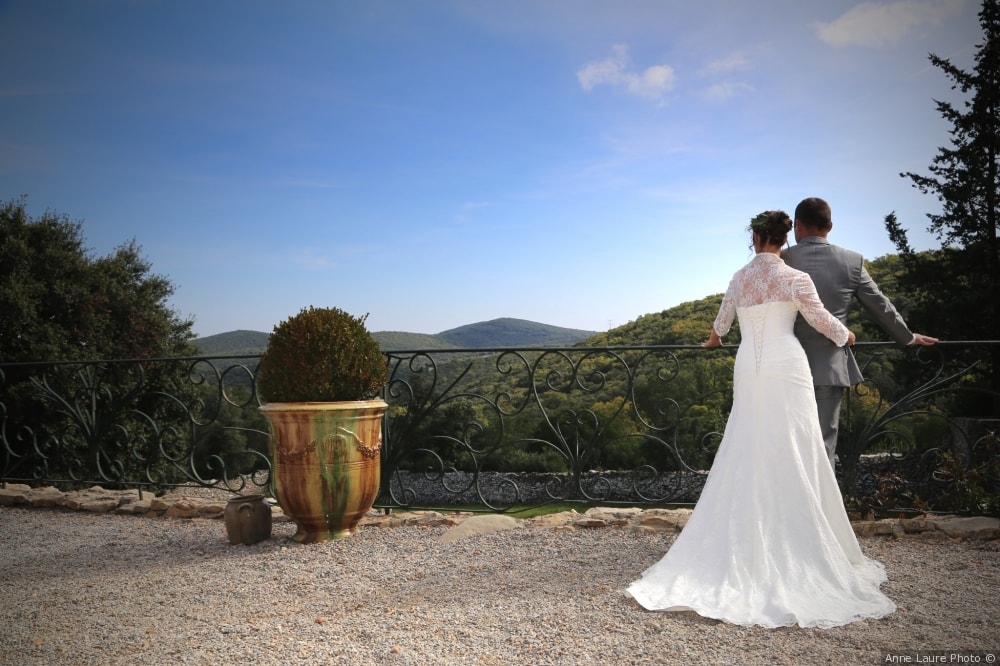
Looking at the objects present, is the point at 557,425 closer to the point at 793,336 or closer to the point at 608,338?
the point at 793,336

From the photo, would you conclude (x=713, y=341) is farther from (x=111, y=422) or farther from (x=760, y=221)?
(x=111, y=422)

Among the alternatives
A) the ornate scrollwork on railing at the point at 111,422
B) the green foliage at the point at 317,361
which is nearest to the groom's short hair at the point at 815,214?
the green foliage at the point at 317,361

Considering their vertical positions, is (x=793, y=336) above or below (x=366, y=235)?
below

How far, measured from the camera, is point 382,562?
3.97 meters

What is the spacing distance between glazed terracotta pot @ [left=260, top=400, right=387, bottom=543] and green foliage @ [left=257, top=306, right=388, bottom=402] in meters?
0.14

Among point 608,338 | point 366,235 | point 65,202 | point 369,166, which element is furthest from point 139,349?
point 608,338

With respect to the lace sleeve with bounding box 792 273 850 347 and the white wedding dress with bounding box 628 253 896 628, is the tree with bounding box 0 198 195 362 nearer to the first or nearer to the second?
the white wedding dress with bounding box 628 253 896 628

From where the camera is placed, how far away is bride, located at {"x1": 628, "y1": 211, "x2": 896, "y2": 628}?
2955 mm

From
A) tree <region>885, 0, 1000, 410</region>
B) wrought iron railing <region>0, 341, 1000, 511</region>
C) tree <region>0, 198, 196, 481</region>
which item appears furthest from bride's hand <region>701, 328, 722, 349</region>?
tree <region>885, 0, 1000, 410</region>

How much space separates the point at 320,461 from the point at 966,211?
22444 mm

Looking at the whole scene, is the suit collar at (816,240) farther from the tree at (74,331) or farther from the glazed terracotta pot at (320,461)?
the tree at (74,331)

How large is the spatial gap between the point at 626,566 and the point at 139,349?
16.8m

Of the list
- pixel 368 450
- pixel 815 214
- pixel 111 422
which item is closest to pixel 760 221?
pixel 815 214

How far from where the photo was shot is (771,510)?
319 cm
